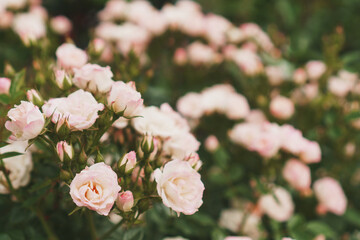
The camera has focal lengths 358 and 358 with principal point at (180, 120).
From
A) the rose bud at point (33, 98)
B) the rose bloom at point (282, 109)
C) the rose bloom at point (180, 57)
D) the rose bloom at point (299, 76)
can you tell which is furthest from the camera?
the rose bloom at point (180, 57)

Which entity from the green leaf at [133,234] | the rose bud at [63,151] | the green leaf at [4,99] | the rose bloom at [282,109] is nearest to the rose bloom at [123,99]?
the rose bud at [63,151]

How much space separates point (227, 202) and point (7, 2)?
1425mm

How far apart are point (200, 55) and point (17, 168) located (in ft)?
3.70

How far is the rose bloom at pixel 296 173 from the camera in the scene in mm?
1254

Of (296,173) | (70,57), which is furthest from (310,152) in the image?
(70,57)

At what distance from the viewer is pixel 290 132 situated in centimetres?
123

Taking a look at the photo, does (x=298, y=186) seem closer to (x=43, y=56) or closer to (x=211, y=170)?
(x=211, y=170)

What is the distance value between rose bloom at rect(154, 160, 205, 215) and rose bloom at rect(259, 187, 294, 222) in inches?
25.5

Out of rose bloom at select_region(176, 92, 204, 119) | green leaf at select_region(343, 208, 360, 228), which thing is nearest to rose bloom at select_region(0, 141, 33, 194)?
rose bloom at select_region(176, 92, 204, 119)

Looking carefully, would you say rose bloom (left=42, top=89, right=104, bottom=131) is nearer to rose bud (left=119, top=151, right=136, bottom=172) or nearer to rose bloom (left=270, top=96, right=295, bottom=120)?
rose bud (left=119, top=151, right=136, bottom=172)

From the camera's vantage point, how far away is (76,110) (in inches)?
29.5

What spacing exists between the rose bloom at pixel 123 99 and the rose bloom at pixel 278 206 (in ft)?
2.46

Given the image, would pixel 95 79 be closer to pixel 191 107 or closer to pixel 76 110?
pixel 76 110

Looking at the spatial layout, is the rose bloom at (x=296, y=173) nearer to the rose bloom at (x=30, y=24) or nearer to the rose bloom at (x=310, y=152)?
the rose bloom at (x=310, y=152)
